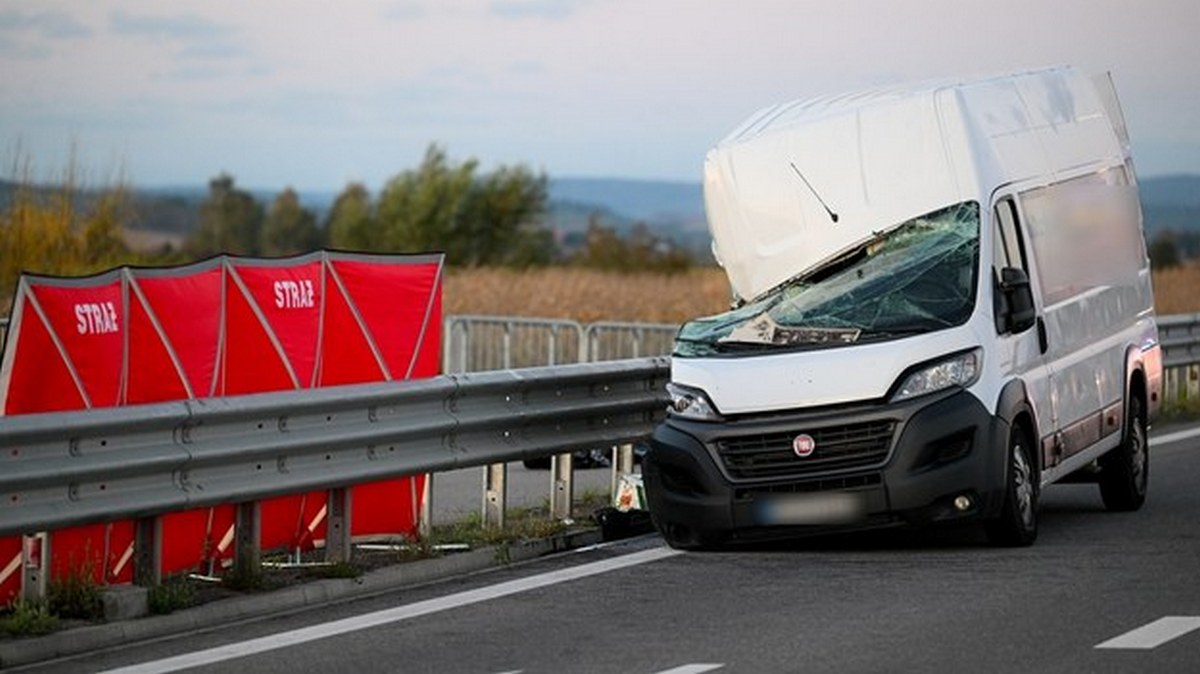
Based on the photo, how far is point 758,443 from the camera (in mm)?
13312

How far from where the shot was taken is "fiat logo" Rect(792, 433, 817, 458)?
13203 mm

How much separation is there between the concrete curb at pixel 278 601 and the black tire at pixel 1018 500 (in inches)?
89.2

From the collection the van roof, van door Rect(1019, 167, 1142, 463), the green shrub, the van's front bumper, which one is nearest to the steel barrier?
van door Rect(1019, 167, 1142, 463)

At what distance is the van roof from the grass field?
82.4 feet

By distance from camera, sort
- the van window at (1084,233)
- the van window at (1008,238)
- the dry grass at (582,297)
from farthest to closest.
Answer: the dry grass at (582,297) < the van window at (1084,233) < the van window at (1008,238)

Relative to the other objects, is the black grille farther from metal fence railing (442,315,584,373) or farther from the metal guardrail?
metal fence railing (442,315,584,373)

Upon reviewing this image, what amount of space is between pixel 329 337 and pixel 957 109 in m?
3.62

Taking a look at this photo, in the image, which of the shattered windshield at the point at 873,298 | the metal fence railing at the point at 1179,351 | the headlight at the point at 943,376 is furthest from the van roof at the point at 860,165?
the metal fence railing at the point at 1179,351

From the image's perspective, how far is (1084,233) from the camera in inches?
611

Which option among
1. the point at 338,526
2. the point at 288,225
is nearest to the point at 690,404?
the point at 338,526

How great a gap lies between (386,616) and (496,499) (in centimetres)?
287

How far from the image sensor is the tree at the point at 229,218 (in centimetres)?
11631

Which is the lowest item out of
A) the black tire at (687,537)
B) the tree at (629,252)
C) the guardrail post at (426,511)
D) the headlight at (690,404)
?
the black tire at (687,537)

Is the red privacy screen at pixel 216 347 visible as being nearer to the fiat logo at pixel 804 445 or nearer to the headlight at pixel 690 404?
the headlight at pixel 690 404
